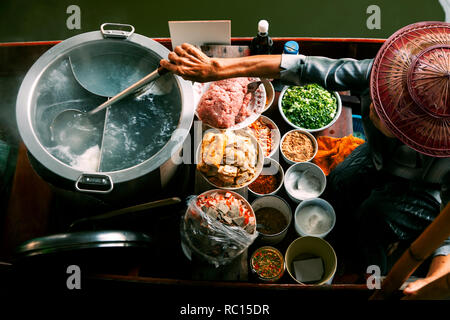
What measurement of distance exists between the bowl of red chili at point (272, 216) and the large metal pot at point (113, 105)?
647 mm

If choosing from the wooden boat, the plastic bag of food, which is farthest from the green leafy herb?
the plastic bag of food

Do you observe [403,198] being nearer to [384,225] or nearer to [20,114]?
[384,225]

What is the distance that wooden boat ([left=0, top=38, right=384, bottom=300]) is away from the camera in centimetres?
192

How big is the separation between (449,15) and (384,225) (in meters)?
3.20

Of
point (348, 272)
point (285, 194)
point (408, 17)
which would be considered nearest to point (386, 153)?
point (285, 194)

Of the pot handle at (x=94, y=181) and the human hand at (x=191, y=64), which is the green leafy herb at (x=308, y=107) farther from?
the pot handle at (x=94, y=181)

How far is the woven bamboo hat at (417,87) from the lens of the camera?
1295mm

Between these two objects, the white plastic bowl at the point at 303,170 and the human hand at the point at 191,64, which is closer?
the human hand at the point at 191,64

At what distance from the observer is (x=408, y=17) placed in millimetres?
Result: 3875

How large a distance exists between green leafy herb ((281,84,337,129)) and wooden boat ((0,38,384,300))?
110 mm

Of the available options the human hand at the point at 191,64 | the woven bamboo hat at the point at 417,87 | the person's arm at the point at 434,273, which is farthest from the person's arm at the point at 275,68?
the person's arm at the point at 434,273

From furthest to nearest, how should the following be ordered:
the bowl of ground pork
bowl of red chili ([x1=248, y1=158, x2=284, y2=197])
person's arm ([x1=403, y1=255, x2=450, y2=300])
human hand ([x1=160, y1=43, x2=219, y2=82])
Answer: bowl of red chili ([x1=248, y1=158, x2=284, y2=197]) → the bowl of ground pork → human hand ([x1=160, y1=43, x2=219, y2=82]) → person's arm ([x1=403, y1=255, x2=450, y2=300])

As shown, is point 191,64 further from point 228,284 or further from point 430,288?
point 430,288

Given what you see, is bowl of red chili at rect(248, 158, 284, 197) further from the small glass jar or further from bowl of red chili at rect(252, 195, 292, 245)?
the small glass jar
